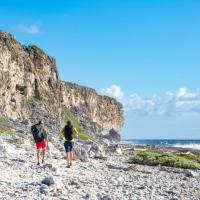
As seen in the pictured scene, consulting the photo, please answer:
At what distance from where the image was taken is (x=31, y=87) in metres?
94.4

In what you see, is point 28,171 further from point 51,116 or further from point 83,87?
point 83,87

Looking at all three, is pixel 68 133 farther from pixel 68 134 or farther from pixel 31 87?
pixel 31 87

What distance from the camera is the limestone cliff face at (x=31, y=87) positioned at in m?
78.6

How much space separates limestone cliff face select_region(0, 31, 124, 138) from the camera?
3095 inches

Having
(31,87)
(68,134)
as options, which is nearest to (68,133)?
(68,134)

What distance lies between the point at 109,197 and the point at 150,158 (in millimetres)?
20562

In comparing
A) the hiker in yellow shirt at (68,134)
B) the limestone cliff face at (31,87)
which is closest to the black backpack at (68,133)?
the hiker in yellow shirt at (68,134)

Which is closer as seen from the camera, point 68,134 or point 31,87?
point 68,134

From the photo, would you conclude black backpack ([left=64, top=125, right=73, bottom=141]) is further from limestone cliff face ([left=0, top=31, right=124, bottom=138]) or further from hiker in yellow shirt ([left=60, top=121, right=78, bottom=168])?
limestone cliff face ([left=0, top=31, right=124, bottom=138])

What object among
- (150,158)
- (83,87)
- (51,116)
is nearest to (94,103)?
(83,87)

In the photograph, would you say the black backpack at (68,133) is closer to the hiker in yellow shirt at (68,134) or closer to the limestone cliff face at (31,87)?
the hiker in yellow shirt at (68,134)

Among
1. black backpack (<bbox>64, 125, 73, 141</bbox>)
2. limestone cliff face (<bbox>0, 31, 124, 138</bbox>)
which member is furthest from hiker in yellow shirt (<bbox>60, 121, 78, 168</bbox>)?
limestone cliff face (<bbox>0, 31, 124, 138</bbox>)

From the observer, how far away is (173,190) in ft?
55.6

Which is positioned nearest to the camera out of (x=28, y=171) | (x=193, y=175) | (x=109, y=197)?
(x=109, y=197)
